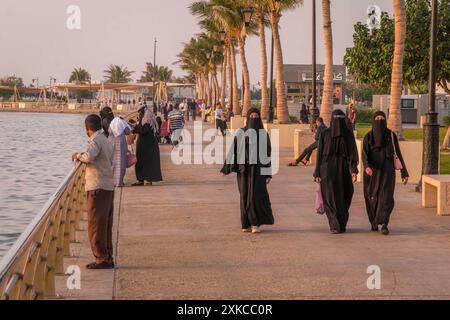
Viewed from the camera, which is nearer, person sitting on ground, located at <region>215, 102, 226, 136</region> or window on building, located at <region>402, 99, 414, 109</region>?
person sitting on ground, located at <region>215, 102, 226, 136</region>

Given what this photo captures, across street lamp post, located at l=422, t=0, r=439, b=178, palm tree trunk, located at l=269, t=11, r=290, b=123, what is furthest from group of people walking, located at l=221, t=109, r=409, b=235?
palm tree trunk, located at l=269, t=11, r=290, b=123

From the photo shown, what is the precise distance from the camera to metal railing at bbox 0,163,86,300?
6.91m

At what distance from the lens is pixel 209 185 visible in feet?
68.3

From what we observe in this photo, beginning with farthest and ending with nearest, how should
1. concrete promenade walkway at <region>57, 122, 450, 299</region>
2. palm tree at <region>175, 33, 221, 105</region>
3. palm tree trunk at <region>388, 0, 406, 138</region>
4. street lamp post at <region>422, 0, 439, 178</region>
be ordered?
1. palm tree at <region>175, 33, 221, 105</region>
2. palm tree trunk at <region>388, 0, 406, 138</region>
3. street lamp post at <region>422, 0, 439, 178</region>
4. concrete promenade walkway at <region>57, 122, 450, 299</region>

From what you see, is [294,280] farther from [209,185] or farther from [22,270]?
[209,185]

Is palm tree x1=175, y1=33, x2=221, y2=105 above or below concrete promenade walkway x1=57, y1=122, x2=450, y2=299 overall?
above

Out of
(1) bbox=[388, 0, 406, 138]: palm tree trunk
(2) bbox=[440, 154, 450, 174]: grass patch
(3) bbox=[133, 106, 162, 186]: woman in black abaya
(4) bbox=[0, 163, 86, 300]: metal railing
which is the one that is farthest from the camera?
(2) bbox=[440, 154, 450, 174]: grass patch

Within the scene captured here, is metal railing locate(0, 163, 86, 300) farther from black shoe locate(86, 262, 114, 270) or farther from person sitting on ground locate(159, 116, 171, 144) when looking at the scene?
person sitting on ground locate(159, 116, 171, 144)

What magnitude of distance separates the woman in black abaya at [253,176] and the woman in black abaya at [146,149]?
280 inches

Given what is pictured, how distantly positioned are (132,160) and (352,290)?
5.48m

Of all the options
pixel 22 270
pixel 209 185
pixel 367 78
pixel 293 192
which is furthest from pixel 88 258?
pixel 367 78

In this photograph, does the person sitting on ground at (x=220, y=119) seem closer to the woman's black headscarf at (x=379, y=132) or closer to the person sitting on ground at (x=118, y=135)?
the person sitting on ground at (x=118, y=135)

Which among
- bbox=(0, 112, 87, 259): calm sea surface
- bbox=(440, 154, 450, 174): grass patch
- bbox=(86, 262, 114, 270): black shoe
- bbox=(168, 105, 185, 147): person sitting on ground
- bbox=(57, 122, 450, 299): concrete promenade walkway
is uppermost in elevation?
bbox=(168, 105, 185, 147): person sitting on ground
